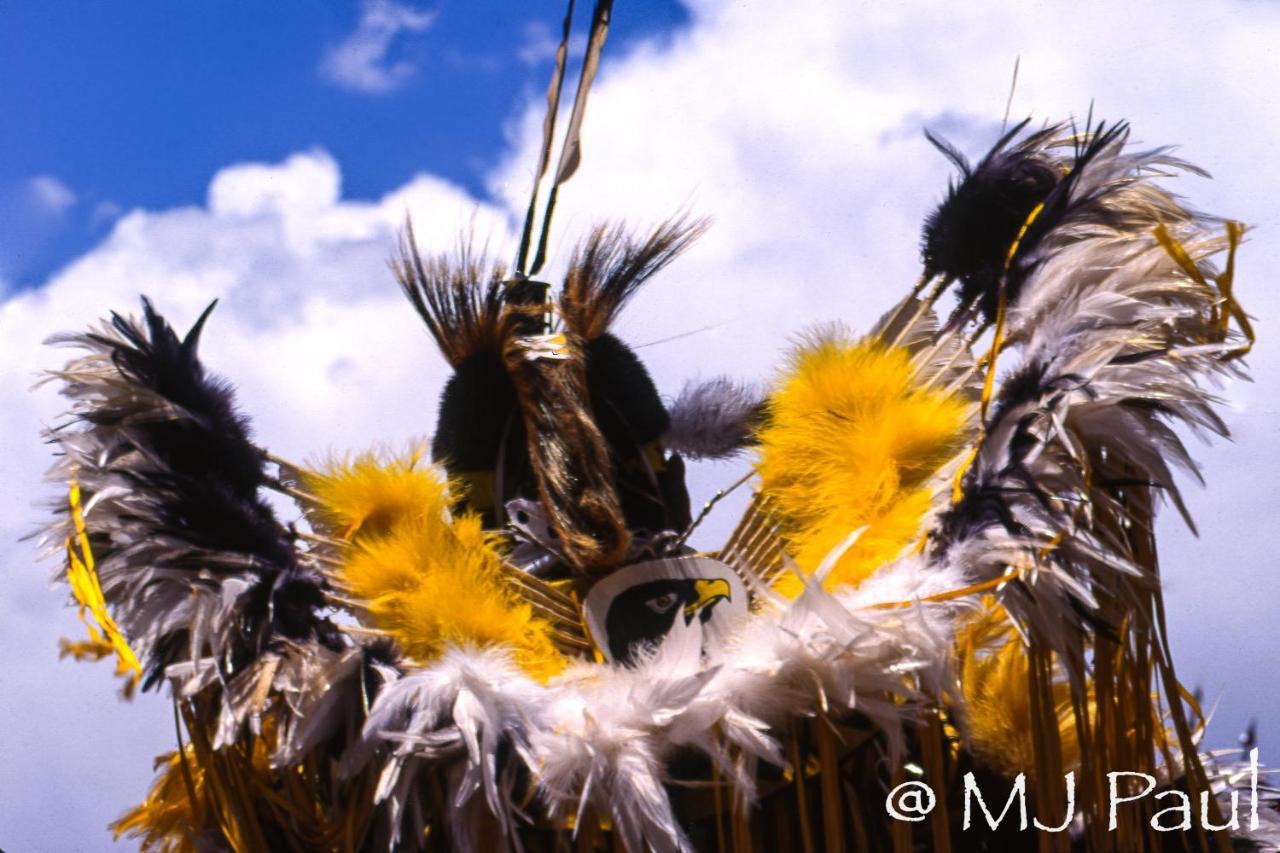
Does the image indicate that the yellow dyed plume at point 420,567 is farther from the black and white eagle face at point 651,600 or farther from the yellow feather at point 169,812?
the yellow feather at point 169,812

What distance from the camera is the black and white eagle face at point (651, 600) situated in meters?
2.12

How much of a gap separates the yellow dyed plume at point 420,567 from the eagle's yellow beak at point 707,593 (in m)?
0.20

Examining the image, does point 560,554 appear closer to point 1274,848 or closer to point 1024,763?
point 1024,763

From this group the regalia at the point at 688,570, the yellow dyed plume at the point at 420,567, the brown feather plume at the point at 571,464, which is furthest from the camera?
the brown feather plume at the point at 571,464

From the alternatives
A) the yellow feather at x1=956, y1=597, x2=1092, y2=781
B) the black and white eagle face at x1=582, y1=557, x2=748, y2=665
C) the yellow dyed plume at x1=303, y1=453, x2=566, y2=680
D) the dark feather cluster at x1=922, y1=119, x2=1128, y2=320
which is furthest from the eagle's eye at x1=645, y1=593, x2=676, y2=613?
the dark feather cluster at x1=922, y1=119, x2=1128, y2=320

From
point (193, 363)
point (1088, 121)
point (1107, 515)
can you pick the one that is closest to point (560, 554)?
point (193, 363)

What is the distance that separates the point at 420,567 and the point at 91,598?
0.45m

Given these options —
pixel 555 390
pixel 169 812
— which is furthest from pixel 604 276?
pixel 169 812

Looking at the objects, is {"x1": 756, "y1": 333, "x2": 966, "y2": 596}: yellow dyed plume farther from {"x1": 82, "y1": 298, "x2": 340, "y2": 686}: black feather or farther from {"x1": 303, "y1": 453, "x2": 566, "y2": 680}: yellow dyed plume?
{"x1": 82, "y1": 298, "x2": 340, "y2": 686}: black feather

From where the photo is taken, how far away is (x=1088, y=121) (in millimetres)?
2199

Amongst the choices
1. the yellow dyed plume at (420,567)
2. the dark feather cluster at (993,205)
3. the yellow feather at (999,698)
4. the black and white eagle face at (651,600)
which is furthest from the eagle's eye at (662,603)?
the dark feather cluster at (993,205)

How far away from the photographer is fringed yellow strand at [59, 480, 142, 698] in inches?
77.9

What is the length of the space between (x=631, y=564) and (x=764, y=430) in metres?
0.38

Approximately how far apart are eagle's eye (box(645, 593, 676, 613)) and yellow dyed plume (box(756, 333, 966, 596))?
0.17m
